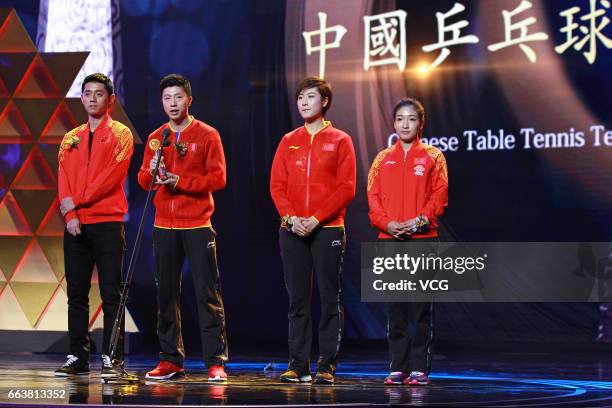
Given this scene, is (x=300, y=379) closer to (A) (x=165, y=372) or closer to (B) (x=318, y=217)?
(A) (x=165, y=372)

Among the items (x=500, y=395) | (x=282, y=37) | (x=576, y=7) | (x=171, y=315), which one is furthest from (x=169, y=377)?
(x=576, y=7)

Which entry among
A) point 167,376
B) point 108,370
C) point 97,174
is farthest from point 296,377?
point 97,174

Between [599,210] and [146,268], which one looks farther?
[146,268]

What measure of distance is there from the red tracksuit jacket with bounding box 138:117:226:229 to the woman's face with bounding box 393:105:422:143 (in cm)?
87

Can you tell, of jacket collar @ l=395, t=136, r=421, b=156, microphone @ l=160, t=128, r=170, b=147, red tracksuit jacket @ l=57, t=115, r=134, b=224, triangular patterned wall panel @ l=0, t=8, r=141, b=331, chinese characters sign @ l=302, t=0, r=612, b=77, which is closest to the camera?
microphone @ l=160, t=128, r=170, b=147

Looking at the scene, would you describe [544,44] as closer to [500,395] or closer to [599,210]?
[599,210]

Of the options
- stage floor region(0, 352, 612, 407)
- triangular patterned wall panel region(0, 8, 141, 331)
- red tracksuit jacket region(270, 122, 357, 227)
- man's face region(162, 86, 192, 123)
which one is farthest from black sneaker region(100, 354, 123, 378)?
triangular patterned wall panel region(0, 8, 141, 331)

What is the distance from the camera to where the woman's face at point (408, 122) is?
4.77m

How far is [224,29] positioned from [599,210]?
9.52 feet

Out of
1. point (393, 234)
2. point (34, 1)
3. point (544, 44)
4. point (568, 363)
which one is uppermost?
point (34, 1)

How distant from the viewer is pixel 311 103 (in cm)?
472

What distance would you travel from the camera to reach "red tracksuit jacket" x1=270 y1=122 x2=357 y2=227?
4.66 m

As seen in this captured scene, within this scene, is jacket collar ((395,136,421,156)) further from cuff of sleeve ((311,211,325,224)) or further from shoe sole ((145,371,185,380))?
shoe sole ((145,371,185,380))

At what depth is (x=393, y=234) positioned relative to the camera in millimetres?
4691
